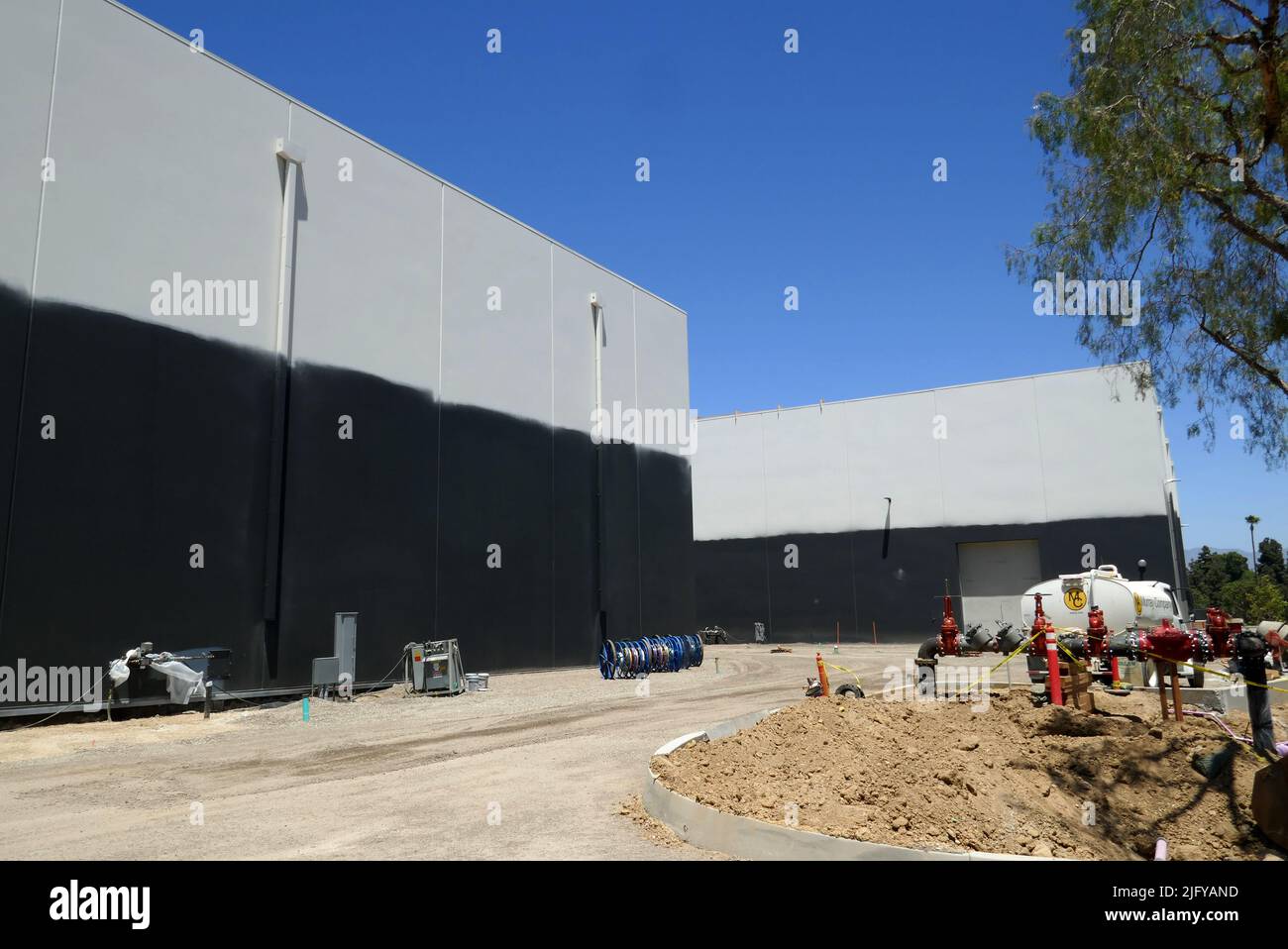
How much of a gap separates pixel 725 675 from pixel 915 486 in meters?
20.3

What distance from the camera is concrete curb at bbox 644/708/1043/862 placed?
5988 millimetres

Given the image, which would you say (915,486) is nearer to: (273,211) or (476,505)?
(476,505)

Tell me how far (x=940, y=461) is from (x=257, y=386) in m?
33.5

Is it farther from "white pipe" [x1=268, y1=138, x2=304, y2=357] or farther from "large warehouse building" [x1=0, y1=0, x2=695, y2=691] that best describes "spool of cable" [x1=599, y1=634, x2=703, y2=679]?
"white pipe" [x1=268, y1=138, x2=304, y2=357]

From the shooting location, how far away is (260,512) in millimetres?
19938

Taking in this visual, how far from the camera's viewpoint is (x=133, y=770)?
40.6 ft

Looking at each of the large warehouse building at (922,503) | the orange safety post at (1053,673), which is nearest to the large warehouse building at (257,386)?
the orange safety post at (1053,673)

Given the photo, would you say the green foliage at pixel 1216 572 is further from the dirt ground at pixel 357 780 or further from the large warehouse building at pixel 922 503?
the dirt ground at pixel 357 780

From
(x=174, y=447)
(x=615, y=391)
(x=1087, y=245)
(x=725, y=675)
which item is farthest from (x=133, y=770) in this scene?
(x=615, y=391)

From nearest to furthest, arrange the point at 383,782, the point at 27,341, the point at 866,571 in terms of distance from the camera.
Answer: the point at 383,782, the point at 27,341, the point at 866,571

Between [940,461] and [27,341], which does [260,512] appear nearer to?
[27,341]

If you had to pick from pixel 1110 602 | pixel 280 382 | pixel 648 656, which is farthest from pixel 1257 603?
pixel 280 382

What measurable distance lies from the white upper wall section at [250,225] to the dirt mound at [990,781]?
15674mm

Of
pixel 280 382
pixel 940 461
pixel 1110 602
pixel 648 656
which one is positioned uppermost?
pixel 940 461
